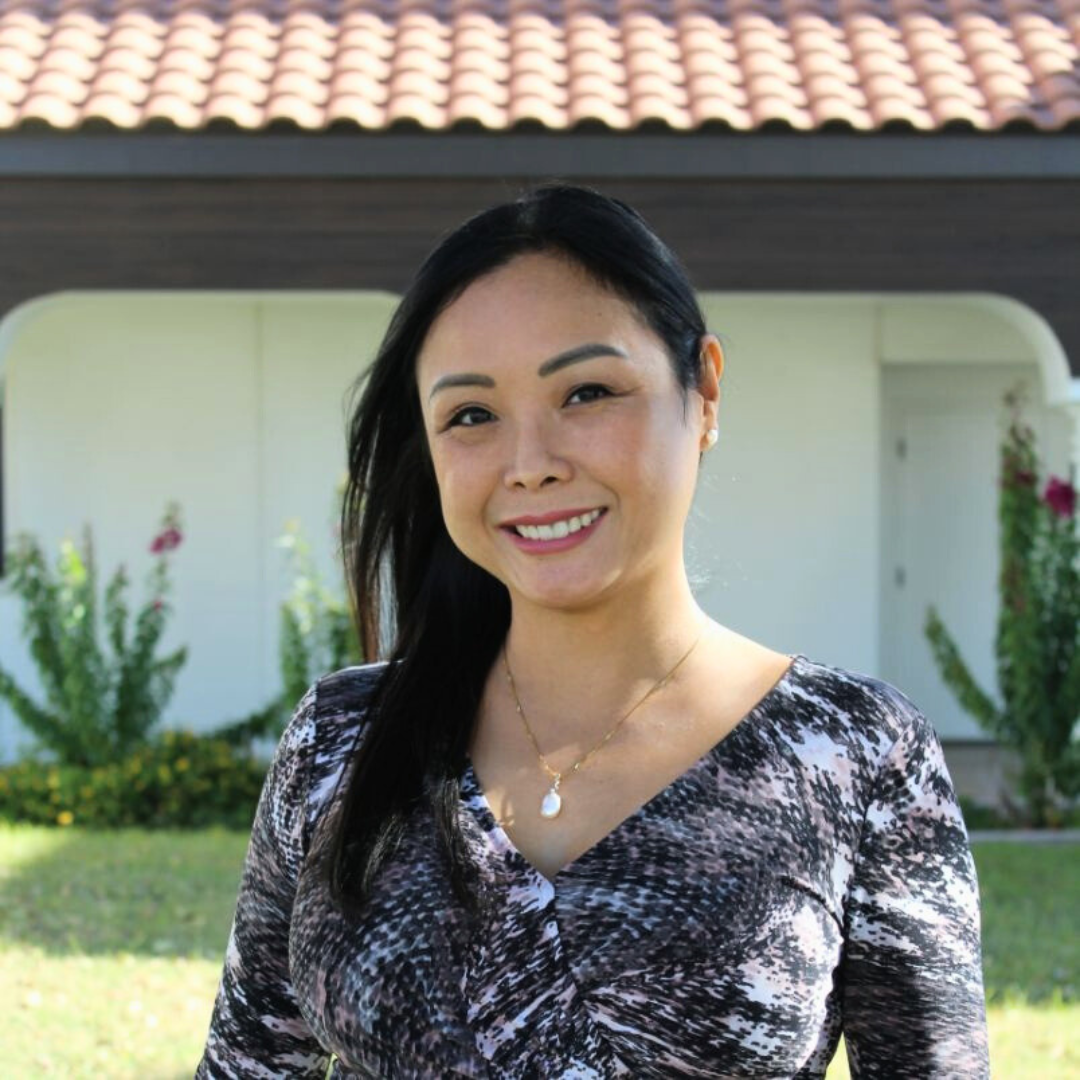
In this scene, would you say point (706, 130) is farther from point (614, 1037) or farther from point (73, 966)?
point (614, 1037)

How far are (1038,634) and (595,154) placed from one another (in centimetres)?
314

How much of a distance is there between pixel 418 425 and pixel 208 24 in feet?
25.9

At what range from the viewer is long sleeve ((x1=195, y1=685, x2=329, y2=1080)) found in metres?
1.88

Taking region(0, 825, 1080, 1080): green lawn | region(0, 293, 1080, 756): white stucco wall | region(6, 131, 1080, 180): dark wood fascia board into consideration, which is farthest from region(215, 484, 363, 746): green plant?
region(6, 131, 1080, 180): dark wood fascia board

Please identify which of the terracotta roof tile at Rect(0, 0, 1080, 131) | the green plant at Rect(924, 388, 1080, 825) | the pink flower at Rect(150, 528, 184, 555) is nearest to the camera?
the terracotta roof tile at Rect(0, 0, 1080, 131)

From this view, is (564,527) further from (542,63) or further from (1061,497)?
(542,63)

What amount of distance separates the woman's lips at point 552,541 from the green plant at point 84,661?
25.1 ft

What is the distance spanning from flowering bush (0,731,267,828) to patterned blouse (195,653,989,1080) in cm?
730

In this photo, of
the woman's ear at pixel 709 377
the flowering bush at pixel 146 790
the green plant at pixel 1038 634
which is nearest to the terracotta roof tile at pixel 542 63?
the green plant at pixel 1038 634

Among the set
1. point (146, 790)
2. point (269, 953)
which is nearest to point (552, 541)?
point (269, 953)

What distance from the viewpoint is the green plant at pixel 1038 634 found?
862cm

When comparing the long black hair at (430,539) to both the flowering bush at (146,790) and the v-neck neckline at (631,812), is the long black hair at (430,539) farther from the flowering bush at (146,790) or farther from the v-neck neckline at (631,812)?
the flowering bush at (146,790)

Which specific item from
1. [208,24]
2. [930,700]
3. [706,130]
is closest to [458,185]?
[706,130]

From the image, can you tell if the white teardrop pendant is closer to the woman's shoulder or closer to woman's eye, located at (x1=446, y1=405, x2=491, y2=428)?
the woman's shoulder
